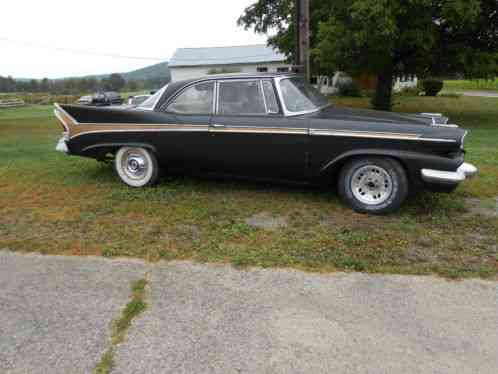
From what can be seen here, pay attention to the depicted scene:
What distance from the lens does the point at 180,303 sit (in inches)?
116

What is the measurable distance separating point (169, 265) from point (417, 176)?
274cm

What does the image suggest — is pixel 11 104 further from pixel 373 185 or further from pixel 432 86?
pixel 373 185

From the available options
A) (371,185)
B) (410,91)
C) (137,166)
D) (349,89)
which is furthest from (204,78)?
(410,91)

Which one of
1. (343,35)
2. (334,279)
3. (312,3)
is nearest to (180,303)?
(334,279)

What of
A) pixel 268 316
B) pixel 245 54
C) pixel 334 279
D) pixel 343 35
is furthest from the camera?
pixel 245 54

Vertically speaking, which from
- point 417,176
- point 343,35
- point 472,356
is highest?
point 343,35

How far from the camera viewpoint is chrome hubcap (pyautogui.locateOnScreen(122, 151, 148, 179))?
5562 mm

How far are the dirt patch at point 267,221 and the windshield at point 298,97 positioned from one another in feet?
4.26

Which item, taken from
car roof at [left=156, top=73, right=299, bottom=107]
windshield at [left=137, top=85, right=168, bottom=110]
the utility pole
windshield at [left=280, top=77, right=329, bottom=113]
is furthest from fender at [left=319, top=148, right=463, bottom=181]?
the utility pole

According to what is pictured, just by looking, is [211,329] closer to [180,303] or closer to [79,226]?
[180,303]

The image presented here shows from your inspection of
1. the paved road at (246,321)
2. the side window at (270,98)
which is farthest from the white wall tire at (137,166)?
the paved road at (246,321)

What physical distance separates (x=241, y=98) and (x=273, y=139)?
2.32 ft

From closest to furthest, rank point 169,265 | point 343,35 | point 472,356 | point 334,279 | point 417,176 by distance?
point 472,356 < point 334,279 < point 169,265 < point 417,176 < point 343,35

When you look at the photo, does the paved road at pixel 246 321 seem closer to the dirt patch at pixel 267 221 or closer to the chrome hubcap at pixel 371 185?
the dirt patch at pixel 267 221
